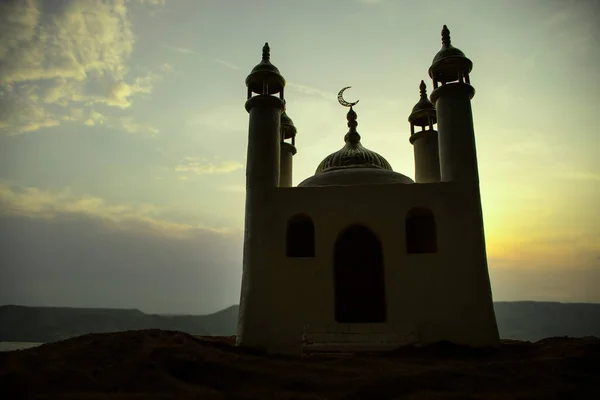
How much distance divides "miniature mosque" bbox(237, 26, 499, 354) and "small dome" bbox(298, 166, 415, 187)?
7 cm

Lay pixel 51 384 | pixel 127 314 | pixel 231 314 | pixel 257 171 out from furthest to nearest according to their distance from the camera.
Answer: pixel 231 314 < pixel 127 314 < pixel 257 171 < pixel 51 384

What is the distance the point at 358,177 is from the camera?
43.4 feet

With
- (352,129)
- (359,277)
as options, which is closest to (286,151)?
(352,129)

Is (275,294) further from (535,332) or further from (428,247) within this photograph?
(535,332)

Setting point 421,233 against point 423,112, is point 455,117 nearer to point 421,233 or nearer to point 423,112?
point 421,233

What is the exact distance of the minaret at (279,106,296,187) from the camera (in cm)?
1703

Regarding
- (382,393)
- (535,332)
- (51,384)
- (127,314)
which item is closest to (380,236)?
(382,393)

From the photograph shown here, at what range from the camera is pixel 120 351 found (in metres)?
8.16

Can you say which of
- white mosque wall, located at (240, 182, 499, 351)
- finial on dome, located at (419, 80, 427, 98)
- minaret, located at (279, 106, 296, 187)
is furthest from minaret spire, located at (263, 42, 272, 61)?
finial on dome, located at (419, 80, 427, 98)

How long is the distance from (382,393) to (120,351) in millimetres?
5544

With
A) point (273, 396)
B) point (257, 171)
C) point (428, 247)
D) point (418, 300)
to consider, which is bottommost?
point (273, 396)

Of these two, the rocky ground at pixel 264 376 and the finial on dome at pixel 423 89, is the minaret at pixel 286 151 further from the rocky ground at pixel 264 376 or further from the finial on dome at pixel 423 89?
the rocky ground at pixel 264 376

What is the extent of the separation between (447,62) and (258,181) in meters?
7.10

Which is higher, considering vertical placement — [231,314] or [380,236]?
[380,236]
